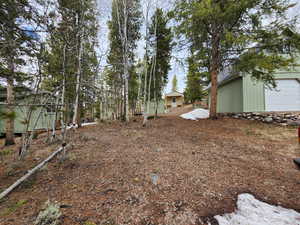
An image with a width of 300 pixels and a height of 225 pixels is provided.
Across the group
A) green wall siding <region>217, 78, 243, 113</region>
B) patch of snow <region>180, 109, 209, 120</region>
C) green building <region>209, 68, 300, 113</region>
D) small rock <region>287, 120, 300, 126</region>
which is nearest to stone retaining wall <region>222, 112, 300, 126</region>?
small rock <region>287, 120, 300, 126</region>

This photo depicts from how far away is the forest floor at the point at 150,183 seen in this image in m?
1.71

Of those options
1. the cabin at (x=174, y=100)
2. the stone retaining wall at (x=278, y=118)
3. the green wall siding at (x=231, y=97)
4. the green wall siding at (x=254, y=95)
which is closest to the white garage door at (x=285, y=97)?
the green wall siding at (x=254, y=95)

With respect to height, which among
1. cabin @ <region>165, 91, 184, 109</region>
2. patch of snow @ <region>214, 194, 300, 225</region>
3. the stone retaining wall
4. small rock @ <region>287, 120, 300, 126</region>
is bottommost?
patch of snow @ <region>214, 194, 300, 225</region>

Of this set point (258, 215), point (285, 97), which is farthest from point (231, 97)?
point (258, 215)

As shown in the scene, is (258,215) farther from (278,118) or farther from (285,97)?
(285,97)

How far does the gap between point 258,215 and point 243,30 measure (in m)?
7.54

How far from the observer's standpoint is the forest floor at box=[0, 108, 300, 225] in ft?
5.62

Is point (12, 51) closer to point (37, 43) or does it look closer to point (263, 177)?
point (37, 43)

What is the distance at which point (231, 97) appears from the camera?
10.1m

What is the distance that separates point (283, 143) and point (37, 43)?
7.65 meters

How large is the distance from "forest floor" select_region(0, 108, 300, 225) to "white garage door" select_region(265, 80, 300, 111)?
16.9 feet

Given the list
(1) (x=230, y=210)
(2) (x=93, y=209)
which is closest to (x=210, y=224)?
(1) (x=230, y=210)

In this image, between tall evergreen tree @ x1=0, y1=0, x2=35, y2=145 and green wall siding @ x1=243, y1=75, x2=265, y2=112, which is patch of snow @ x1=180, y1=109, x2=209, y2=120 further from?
tall evergreen tree @ x1=0, y1=0, x2=35, y2=145

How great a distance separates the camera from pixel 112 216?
5.43ft
